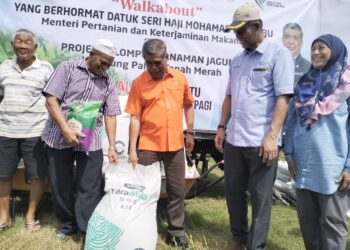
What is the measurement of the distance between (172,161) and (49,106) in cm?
108

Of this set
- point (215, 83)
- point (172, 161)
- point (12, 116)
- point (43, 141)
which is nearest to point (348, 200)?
point (172, 161)

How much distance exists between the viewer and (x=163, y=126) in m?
3.08

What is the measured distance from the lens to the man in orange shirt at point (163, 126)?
122 inches

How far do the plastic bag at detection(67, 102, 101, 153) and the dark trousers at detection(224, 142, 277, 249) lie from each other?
3.60ft

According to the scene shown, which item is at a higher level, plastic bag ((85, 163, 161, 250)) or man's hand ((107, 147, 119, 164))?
man's hand ((107, 147, 119, 164))

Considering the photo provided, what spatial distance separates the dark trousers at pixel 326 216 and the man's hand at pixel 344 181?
0.05 meters

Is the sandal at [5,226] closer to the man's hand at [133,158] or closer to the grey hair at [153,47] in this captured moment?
the man's hand at [133,158]

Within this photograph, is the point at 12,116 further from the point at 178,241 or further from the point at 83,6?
the point at 178,241

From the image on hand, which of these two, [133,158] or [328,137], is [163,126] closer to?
[133,158]

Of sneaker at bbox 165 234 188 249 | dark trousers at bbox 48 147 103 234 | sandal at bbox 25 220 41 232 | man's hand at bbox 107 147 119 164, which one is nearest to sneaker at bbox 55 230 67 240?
dark trousers at bbox 48 147 103 234

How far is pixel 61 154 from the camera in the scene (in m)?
3.15

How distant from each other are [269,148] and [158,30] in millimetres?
2195

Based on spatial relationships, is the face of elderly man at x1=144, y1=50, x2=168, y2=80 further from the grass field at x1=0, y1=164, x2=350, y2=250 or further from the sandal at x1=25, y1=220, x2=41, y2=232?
the sandal at x1=25, y1=220, x2=41, y2=232

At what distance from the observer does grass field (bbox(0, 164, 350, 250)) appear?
124 inches
